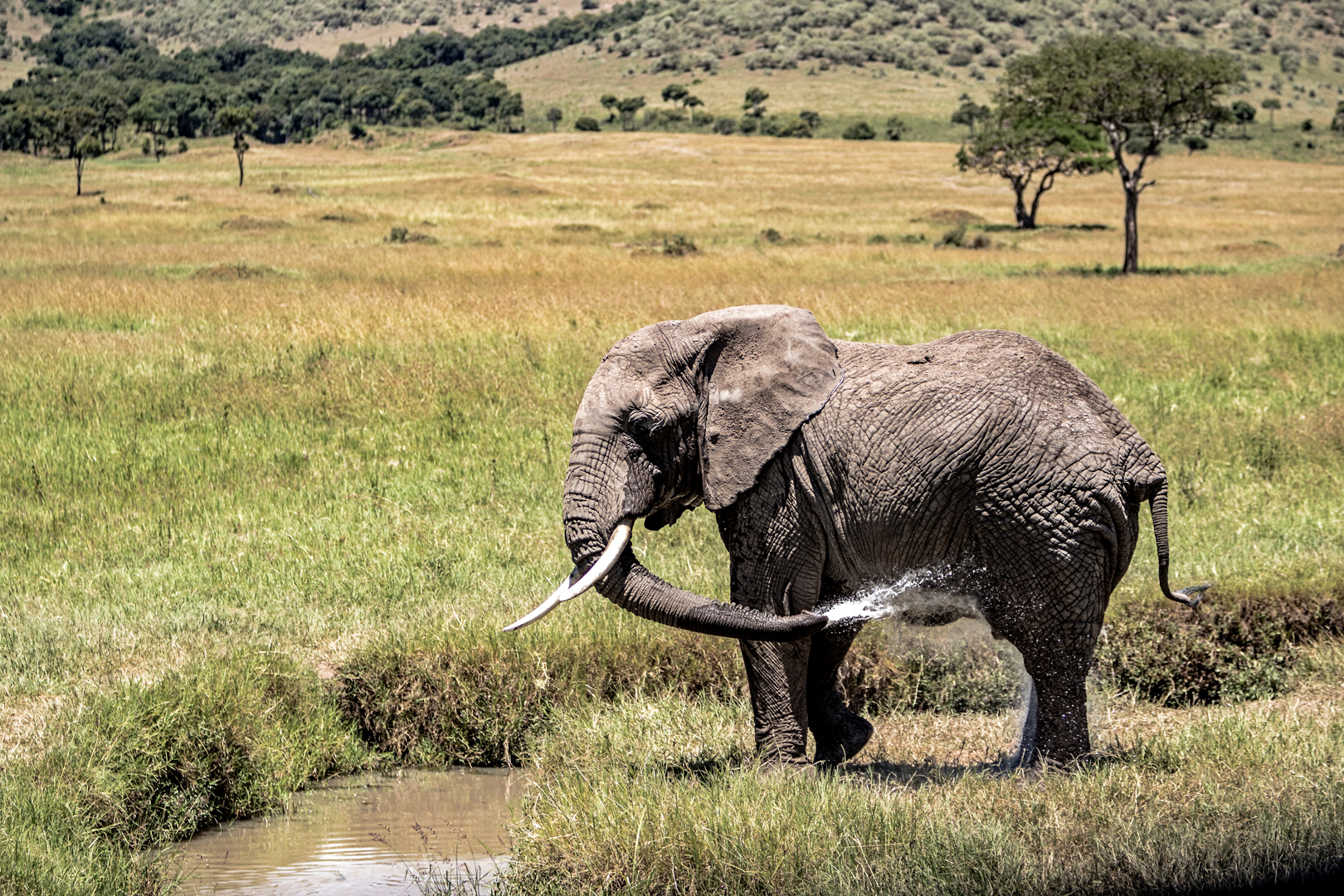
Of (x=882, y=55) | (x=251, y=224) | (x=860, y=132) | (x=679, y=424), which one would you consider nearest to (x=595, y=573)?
(x=679, y=424)

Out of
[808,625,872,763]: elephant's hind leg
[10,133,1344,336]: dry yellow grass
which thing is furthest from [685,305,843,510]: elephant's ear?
[10,133,1344,336]: dry yellow grass

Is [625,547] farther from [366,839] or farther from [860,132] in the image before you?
[860,132]

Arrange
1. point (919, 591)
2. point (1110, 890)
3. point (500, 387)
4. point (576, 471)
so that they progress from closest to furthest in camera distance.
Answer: point (1110, 890)
point (576, 471)
point (919, 591)
point (500, 387)

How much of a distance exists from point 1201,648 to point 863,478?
339 cm

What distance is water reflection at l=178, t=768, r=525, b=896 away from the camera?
5.68m

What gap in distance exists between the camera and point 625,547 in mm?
5152

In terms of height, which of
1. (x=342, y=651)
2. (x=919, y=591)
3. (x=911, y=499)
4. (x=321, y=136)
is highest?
(x=321, y=136)

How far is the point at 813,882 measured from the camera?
466 cm

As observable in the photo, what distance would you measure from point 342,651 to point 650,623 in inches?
72.0

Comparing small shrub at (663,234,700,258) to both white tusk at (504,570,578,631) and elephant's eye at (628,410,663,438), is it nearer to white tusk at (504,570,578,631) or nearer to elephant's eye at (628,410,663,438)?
elephant's eye at (628,410,663,438)

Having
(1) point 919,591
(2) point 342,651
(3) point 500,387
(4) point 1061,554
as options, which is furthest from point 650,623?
(3) point 500,387

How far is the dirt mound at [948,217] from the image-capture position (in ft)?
146

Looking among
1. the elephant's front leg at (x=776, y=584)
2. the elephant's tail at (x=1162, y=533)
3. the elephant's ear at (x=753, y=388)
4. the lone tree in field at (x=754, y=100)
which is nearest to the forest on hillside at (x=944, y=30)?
the lone tree in field at (x=754, y=100)

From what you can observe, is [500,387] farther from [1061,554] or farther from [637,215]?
[637,215]
